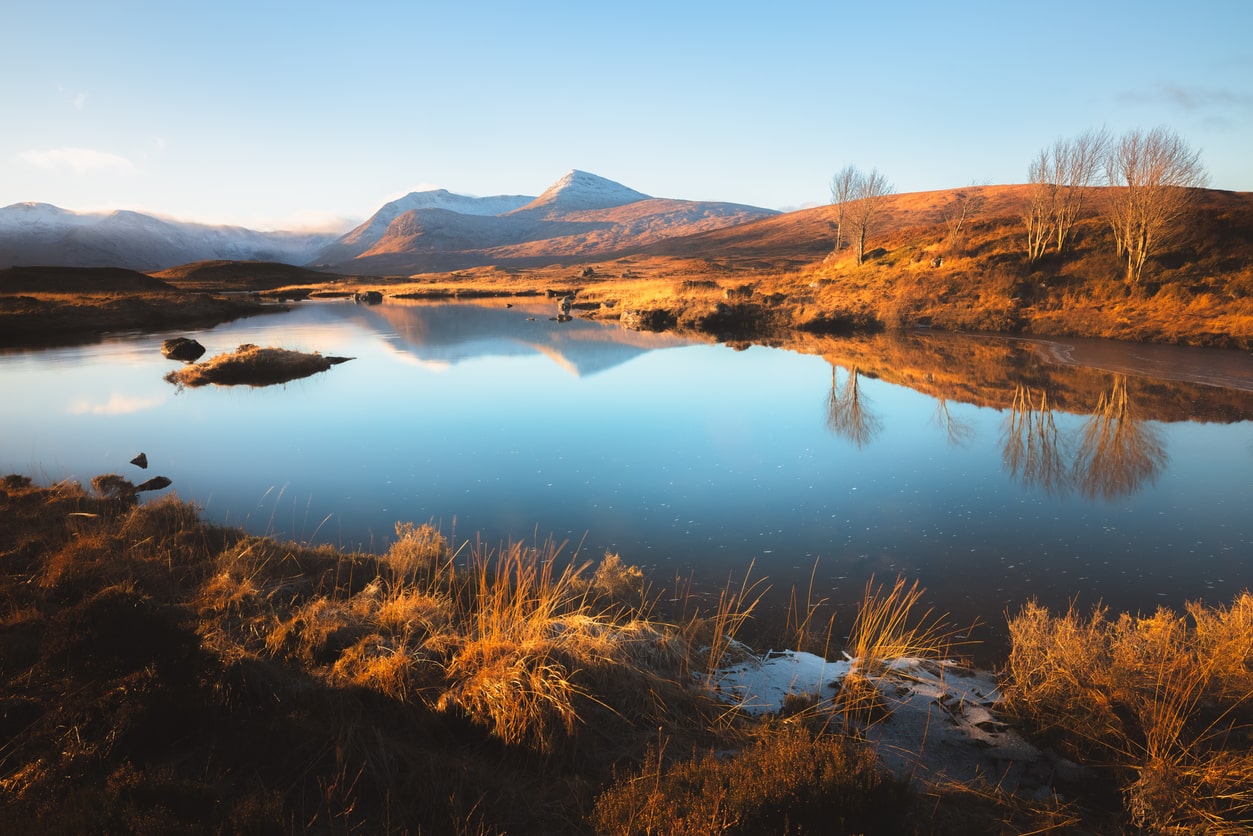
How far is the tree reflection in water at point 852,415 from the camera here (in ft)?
40.7

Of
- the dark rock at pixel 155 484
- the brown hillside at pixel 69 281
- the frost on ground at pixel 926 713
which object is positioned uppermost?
the brown hillside at pixel 69 281

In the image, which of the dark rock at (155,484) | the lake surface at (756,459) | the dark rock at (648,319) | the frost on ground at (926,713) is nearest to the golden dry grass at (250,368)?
the lake surface at (756,459)

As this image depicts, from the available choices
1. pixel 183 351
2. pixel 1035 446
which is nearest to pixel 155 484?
pixel 1035 446

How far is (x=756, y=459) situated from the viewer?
10812 millimetres

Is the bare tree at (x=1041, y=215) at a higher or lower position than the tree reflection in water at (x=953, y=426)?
higher

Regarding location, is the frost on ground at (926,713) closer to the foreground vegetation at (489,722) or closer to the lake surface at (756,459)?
the foreground vegetation at (489,722)

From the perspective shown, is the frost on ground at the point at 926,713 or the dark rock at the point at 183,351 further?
the dark rock at the point at 183,351

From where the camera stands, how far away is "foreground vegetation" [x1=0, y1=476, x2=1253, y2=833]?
284 centimetres

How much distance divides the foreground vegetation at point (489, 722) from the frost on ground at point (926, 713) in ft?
0.56

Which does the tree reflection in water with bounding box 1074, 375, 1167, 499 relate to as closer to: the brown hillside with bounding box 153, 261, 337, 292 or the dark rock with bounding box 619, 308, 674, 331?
the dark rock with bounding box 619, 308, 674, 331

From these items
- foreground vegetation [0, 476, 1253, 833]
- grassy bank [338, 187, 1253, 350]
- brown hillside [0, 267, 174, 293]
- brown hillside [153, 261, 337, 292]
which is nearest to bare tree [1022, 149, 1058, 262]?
grassy bank [338, 187, 1253, 350]

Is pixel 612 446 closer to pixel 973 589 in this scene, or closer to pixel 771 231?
pixel 973 589

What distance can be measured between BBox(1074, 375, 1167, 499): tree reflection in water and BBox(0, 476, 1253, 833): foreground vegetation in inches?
194

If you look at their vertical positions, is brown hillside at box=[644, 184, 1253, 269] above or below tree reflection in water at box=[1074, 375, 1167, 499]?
above
